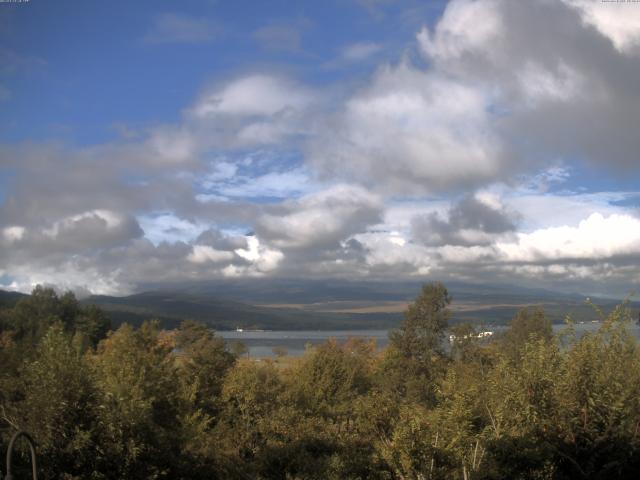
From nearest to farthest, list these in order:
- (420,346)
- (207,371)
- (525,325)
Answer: (207,371) < (420,346) < (525,325)

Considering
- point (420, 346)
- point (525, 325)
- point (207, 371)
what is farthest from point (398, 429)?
point (525, 325)

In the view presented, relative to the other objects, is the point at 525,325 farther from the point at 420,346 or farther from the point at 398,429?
the point at 398,429

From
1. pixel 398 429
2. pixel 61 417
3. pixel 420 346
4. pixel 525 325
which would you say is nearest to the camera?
pixel 398 429

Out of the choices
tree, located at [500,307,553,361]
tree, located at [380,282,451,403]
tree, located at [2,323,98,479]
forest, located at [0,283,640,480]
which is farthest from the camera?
tree, located at [500,307,553,361]

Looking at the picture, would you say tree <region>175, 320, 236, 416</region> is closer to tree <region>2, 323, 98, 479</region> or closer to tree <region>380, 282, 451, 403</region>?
tree <region>380, 282, 451, 403</region>

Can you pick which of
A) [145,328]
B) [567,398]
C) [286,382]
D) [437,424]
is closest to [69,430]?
[437,424]

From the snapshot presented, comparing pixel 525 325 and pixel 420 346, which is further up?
pixel 525 325

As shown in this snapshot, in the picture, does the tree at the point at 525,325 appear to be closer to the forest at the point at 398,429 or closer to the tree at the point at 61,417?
the forest at the point at 398,429

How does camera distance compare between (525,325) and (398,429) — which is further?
(525,325)

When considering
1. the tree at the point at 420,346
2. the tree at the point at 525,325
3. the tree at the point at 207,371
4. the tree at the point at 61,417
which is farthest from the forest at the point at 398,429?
the tree at the point at 525,325

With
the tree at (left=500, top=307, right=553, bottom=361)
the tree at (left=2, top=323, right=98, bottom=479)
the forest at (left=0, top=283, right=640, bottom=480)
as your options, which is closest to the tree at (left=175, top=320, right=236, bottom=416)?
the forest at (left=0, top=283, right=640, bottom=480)

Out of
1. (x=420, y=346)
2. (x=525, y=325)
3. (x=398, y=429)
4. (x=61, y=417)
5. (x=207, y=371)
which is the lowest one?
(x=420, y=346)

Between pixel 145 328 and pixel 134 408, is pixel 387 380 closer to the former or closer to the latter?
pixel 145 328

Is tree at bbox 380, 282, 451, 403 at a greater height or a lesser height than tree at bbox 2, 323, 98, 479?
lesser
